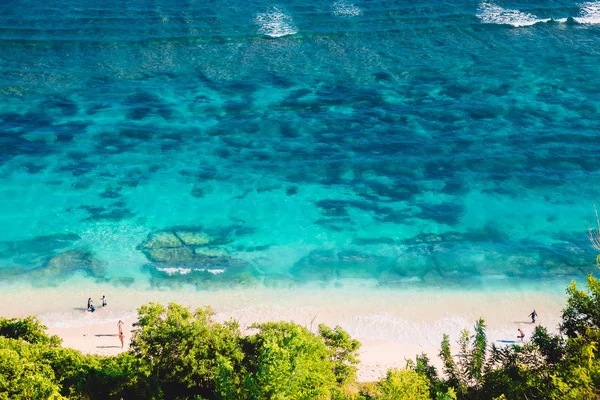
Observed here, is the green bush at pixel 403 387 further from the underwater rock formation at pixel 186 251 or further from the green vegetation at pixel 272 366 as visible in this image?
the underwater rock formation at pixel 186 251

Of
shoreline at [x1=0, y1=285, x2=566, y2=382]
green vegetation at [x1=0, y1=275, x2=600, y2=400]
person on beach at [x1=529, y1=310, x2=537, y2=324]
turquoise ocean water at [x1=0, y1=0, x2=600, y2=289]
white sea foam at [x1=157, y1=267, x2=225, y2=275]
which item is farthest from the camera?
turquoise ocean water at [x1=0, y1=0, x2=600, y2=289]

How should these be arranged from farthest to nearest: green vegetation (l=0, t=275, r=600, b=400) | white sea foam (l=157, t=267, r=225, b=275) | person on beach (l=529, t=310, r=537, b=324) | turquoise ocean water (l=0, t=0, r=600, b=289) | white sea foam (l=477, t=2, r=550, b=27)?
white sea foam (l=477, t=2, r=550, b=27) < turquoise ocean water (l=0, t=0, r=600, b=289) < white sea foam (l=157, t=267, r=225, b=275) < person on beach (l=529, t=310, r=537, b=324) < green vegetation (l=0, t=275, r=600, b=400)

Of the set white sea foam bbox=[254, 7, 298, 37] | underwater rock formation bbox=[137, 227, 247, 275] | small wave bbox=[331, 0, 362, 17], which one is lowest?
underwater rock formation bbox=[137, 227, 247, 275]

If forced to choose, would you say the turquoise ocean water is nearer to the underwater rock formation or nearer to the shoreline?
the underwater rock formation

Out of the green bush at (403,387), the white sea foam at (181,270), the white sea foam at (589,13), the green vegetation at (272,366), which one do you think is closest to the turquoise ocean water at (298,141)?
the white sea foam at (181,270)

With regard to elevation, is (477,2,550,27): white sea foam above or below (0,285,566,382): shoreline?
above

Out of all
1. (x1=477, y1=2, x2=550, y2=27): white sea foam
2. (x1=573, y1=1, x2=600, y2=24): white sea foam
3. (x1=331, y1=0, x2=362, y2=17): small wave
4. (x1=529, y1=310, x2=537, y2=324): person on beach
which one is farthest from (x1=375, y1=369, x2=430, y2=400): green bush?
(x1=573, y1=1, x2=600, y2=24): white sea foam
